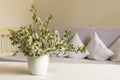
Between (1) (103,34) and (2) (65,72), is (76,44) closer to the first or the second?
(1) (103,34)

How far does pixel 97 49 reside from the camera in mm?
3459

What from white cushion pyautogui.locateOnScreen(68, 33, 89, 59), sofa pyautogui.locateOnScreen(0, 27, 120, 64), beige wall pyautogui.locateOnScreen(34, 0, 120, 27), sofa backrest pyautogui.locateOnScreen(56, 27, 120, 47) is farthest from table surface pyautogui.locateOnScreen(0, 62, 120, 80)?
beige wall pyautogui.locateOnScreen(34, 0, 120, 27)

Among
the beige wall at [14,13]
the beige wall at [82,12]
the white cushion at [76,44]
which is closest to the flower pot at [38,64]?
the white cushion at [76,44]

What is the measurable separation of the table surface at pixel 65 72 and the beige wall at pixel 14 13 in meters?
2.16

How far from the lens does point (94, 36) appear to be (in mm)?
3566

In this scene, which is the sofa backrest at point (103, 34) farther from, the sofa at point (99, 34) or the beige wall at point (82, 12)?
the beige wall at point (82, 12)

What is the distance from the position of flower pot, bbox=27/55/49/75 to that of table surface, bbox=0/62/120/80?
0.04 m

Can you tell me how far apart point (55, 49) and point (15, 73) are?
0.39 metres

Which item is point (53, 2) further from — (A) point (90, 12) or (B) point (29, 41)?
(B) point (29, 41)

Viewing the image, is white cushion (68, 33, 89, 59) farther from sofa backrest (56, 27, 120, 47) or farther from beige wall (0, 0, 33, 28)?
beige wall (0, 0, 33, 28)

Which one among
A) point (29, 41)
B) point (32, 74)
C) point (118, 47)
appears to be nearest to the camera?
point (29, 41)

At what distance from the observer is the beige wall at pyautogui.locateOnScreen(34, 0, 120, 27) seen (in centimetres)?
425

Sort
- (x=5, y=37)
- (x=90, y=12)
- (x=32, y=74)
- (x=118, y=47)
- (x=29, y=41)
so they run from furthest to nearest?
(x=90, y=12), (x=5, y=37), (x=118, y=47), (x=32, y=74), (x=29, y=41)

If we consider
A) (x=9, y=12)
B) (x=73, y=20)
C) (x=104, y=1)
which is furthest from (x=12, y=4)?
(x=104, y=1)
